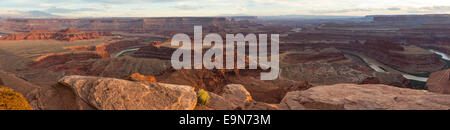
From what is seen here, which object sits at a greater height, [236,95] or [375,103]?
[375,103]

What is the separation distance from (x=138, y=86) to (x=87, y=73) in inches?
1696

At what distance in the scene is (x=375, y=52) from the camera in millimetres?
59781

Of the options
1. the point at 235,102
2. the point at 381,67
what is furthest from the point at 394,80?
the point at 235,102

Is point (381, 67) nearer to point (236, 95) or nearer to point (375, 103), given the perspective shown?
point (375, 103)

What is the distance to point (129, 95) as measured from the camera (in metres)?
6.86

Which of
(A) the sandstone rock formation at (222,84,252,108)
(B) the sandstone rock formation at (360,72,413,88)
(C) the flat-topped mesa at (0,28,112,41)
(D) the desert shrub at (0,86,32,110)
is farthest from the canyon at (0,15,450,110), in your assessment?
(D) the desert shrub at (0,86,32,110)

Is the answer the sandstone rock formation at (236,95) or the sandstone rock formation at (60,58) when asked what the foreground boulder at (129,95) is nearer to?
the sandstone rock formation at (236,95)

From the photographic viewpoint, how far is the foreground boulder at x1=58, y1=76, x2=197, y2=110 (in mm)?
Result: 6559

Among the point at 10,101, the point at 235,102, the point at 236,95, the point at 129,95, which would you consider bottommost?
the point at 236,95

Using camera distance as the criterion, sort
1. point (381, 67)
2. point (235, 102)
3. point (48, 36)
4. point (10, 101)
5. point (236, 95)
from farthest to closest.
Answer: point (48, 36) < point (381, 67) < point (236, 95) < point (235, 102) < point (10, 101)

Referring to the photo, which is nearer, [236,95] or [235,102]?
[235,102]

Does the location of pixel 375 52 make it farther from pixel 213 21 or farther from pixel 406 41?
pixel 213 21

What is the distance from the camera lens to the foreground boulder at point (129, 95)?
6559mm
